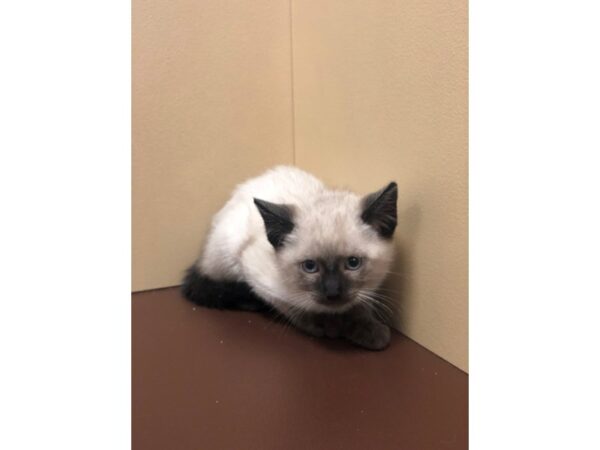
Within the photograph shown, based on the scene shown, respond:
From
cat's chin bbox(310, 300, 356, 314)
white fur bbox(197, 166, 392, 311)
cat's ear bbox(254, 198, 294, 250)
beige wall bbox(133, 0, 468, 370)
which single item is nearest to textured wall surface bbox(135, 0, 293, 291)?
beige wall bbox(133, 0, 468, 370)

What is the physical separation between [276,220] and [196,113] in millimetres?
672

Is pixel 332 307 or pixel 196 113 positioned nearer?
pixel 332 307

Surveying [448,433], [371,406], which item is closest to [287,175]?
[371,406]

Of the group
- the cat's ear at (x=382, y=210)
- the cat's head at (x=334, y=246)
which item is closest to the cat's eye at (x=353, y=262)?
the cat's head at (x=334, y=246)

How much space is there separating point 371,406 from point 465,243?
0.45m

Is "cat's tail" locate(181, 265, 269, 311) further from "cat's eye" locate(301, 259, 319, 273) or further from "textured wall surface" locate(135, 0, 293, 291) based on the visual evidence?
"cat's eye" locate(301, 259, 319, 273)

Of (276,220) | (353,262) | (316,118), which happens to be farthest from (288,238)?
(316,118)

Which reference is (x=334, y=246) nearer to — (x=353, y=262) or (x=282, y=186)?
(x=353, y=262)

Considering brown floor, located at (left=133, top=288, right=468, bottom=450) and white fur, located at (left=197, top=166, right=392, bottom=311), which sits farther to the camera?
white fur, located at (left=197, top=166, right=392, bottom=311)

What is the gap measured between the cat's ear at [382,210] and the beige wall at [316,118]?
67 mm

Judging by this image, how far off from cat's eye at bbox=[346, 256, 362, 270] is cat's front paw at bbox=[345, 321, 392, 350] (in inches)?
6.9

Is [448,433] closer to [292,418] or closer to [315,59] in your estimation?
[292,418]

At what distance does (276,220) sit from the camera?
5.25 ft

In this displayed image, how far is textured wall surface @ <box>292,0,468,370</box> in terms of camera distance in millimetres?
1382
